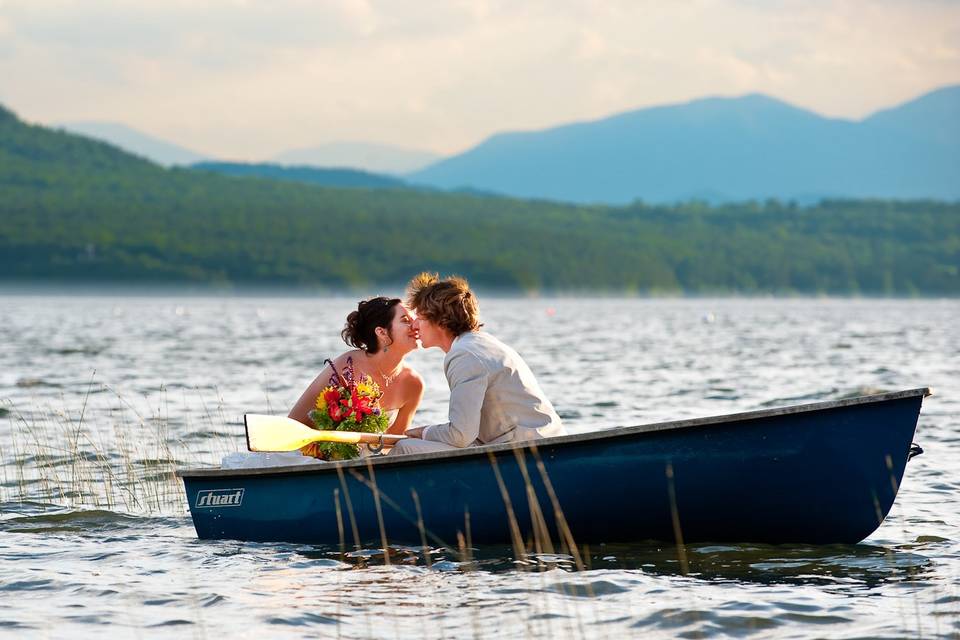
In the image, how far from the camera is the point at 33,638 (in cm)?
621

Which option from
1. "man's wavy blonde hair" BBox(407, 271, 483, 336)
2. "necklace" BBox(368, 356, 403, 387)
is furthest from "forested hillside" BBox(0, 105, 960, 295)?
"man's wavy blonde hair" BBox(407, 271, 483, 336)

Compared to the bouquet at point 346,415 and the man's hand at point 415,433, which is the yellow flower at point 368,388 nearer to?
the bouquet at point 346,415

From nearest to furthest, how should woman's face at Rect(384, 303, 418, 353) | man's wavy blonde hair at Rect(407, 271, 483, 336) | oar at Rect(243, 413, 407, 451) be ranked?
man's wavy blonde hair at Rect(407, 271, 483, 336) < oar at Rect(243, 413, 407, 451) < woman's face at Rect(384, 303, 418, 353)

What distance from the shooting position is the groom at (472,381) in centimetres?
757

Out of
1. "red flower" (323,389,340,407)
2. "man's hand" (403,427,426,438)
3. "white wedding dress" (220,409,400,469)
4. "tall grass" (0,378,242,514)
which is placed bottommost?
"tall grass" (0,378,242,514)

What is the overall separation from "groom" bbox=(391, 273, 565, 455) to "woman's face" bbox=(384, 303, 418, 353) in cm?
61

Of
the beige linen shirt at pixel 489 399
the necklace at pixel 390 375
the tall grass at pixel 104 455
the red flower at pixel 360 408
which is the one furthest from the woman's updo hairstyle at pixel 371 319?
the tall grass at pixel 104 455

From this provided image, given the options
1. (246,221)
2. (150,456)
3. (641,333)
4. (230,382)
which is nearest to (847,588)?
(150,456)

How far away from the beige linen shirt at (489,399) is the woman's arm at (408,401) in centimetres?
118

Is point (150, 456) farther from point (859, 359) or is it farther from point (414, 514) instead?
point (859, 359)

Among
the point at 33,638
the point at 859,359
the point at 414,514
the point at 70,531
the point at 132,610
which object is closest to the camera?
the point at 33,638

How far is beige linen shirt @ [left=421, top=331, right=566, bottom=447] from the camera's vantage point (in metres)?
7.56

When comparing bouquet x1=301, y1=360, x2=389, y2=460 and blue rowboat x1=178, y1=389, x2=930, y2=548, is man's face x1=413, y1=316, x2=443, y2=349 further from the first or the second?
blue rowboat x1=178, y1=389, x2=930, y2=548

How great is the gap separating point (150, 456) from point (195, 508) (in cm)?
425
